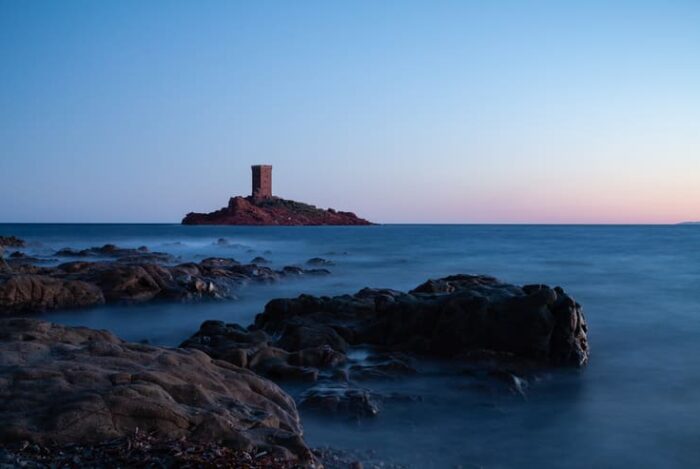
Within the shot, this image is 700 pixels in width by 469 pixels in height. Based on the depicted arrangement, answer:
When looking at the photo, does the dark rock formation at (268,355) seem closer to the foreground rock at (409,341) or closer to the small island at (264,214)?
the foreground rock at (409,341)

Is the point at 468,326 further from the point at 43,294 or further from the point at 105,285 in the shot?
the point at 105,285

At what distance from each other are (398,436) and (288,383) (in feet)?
8.08

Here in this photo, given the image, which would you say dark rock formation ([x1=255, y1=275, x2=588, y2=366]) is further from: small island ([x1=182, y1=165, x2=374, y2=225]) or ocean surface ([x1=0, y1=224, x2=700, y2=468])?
small island ([x1=182, y1=165, x2=374, y2=225])

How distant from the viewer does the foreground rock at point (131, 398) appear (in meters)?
4.82

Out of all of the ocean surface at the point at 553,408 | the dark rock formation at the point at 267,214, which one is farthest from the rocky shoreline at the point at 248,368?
the dark rock formation at the point at 267,214

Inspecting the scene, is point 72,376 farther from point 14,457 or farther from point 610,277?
point 610,277

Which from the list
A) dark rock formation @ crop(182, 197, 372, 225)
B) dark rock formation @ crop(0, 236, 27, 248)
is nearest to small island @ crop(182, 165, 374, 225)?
dark rock formation @ crop(182, 197, 372, 225)

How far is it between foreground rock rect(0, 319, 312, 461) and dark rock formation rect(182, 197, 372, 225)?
13343cm

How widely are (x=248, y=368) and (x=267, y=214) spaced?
5313 inches

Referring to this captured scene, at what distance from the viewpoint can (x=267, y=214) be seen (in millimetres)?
143125

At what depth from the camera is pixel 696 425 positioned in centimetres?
791

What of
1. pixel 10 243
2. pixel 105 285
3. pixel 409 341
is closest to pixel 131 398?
pixel 409 341

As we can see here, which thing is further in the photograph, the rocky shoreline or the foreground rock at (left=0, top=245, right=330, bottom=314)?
the foreground rock at (left=0, top=245, right=330, bottom=314)

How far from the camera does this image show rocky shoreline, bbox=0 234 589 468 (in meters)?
4.69
